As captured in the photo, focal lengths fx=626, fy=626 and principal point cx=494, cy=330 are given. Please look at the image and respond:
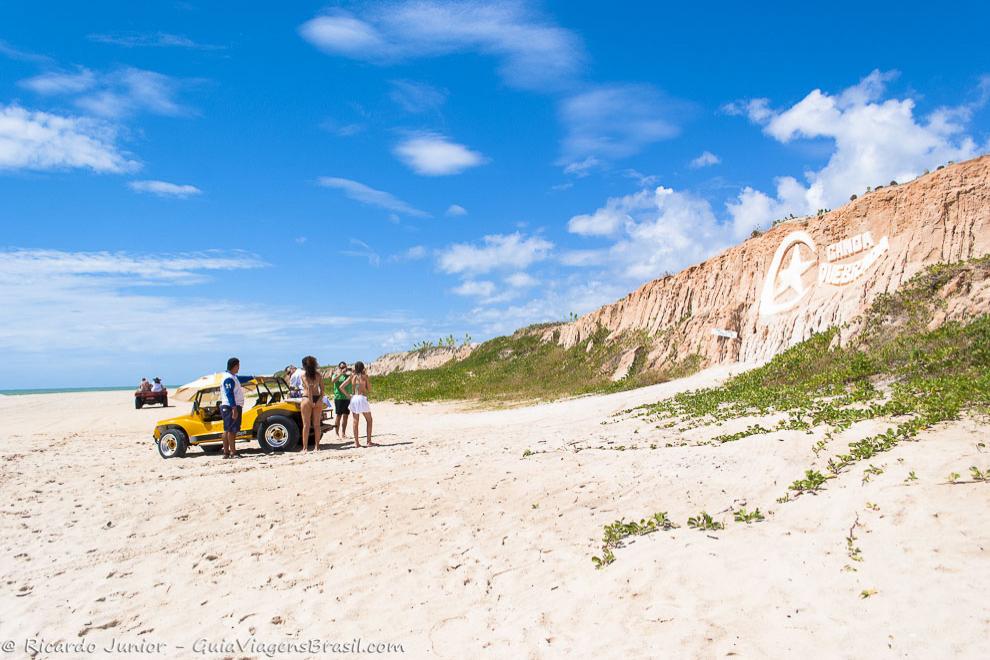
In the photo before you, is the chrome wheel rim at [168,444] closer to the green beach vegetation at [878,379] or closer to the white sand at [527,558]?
the white sand at [527,558]

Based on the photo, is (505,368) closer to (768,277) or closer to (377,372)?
(768,277)

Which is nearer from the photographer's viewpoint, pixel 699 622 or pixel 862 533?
pixel 699 622

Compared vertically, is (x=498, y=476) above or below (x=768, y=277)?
below

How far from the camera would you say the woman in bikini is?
1201 centimetres

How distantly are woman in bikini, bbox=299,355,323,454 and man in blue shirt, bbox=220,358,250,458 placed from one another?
1.19 metres

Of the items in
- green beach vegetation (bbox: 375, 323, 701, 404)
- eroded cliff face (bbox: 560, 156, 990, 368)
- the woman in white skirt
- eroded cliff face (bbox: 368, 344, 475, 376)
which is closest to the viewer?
the woman in white skirt

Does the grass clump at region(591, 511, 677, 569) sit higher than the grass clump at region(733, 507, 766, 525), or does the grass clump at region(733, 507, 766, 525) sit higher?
the grass clump at region(733, 507, 766, 525)

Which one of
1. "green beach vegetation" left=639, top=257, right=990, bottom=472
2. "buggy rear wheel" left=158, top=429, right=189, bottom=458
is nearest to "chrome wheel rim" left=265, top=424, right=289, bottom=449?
"buggy rear wheel" left=158, top=429, right=189, bottom=458

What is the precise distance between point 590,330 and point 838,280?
1706 cm

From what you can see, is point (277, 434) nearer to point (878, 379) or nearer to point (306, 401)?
point (306, 401)

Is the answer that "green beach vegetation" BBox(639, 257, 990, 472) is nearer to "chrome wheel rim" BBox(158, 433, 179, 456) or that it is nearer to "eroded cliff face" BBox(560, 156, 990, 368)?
"eroded cliff face" BBox(560, 156, 990, 368)

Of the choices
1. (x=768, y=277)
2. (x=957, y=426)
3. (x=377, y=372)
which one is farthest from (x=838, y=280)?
(x=377, y=372)

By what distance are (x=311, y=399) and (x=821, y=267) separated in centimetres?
1856

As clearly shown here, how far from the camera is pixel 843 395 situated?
10.8 meters
